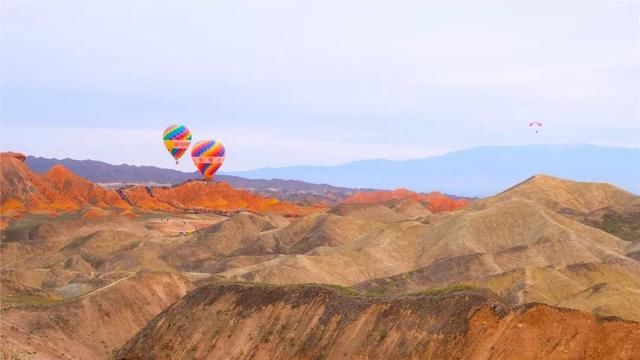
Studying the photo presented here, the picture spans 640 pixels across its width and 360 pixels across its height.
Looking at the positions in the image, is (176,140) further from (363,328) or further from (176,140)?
(363,328)

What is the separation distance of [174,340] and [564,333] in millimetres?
Result: 29035

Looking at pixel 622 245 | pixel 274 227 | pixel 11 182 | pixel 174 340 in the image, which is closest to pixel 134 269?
pixel 274 227

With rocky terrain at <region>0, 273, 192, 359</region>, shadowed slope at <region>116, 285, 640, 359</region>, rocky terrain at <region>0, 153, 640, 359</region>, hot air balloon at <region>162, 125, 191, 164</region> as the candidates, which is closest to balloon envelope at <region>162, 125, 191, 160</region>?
hot air balloon at <region>162, 125, 191, 164</region>

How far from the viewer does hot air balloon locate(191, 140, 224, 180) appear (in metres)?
176

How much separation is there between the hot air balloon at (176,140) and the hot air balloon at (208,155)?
893 cm

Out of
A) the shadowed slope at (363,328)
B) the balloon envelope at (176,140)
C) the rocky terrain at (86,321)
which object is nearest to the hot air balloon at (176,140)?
the balloon envelope at (176,140)

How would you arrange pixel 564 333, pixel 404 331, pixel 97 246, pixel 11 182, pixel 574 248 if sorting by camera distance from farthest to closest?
1. pixel 11 182
2. pixel 97 246
3. pixel 574 248
4. pixel 404 331
5. pixel 564 333

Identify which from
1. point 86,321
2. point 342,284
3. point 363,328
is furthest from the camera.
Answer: point 342,284

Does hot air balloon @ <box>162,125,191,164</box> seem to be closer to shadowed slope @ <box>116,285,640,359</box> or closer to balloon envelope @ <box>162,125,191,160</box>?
balloon envelope @ <box>162,125,191,160</box>

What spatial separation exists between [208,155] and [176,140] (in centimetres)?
1407

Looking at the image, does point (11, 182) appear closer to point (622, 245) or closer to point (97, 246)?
point (97, 246)

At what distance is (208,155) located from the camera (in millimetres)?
178375

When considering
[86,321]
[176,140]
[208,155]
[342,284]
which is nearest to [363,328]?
[86,321]

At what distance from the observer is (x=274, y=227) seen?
145875 mm
